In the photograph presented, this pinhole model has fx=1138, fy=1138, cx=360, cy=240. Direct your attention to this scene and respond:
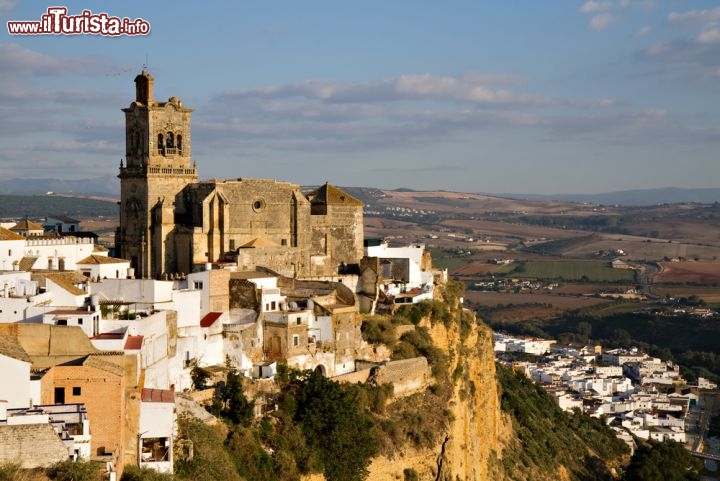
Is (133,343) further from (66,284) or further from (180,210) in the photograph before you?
(180,210)

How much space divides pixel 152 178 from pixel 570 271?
435ft

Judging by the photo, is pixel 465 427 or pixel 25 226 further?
pixel 25 226

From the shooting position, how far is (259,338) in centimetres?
3120

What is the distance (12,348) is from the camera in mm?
21422

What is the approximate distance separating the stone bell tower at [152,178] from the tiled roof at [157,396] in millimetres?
13181

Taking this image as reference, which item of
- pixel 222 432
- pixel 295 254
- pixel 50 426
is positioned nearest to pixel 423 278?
pixel 295 254

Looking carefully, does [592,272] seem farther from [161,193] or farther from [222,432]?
[222,432]

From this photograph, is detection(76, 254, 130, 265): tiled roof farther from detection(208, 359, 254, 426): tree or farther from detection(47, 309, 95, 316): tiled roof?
detection(47, 309, 95, 316): tiled roof

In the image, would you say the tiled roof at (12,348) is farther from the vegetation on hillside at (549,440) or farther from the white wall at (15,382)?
the vegetation on hillside at (549,440)

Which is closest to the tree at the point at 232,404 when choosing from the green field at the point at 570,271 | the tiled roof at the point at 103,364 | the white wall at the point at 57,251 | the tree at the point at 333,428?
the tree at the point at 333,428

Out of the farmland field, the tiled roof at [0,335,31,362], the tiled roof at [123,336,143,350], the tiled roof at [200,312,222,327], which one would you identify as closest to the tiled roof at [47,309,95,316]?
the tiled roof at [123,336,143,350]

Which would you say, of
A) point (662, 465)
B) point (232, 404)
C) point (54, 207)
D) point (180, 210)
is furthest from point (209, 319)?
point (54, 207)

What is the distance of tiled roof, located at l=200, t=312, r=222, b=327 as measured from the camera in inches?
1185

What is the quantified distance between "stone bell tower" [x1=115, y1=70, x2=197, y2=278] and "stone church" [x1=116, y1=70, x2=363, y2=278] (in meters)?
0.03
